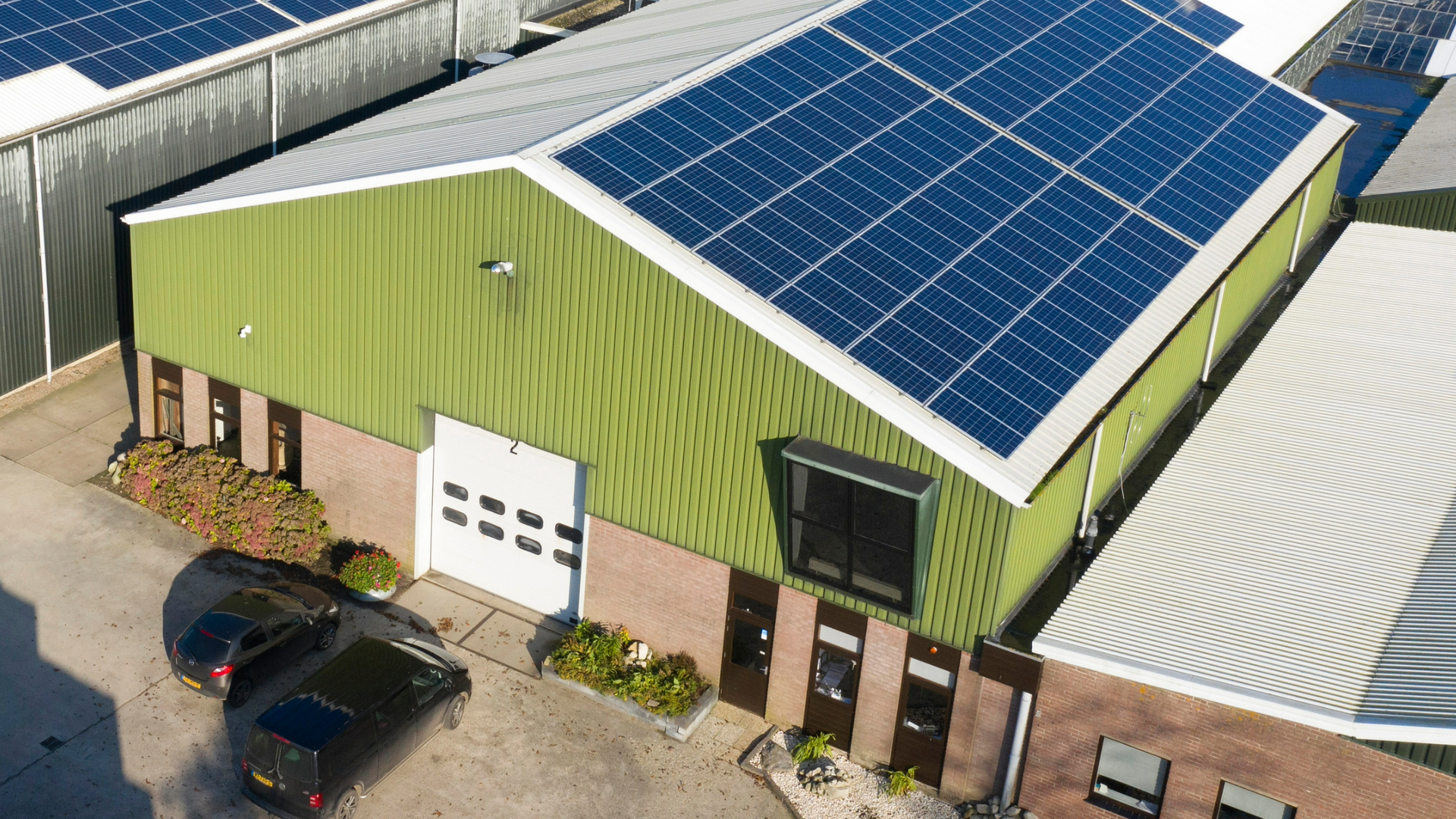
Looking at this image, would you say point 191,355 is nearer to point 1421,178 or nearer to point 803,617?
point 803,617

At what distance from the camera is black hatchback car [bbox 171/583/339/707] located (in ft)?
67.1

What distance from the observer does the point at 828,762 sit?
20.6 metres

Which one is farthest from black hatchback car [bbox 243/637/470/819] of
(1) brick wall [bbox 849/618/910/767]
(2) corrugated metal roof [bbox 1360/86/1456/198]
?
(2) corrugated metal roof [bbox 1360/86/1456/198]

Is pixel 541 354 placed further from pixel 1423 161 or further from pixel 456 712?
pixel 1423 161

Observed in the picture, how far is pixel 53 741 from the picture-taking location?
65.2ft

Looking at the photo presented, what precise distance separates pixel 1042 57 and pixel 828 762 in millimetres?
16999

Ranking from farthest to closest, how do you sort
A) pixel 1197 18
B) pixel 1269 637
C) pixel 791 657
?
pixel 1197 18, pixel 791 657, pixel 1269 637

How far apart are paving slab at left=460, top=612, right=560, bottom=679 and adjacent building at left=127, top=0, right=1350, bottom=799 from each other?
574 mm

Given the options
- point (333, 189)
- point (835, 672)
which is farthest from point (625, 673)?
point (333, 189)

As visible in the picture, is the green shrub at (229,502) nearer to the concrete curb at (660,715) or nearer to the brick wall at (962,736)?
the concrete curb at (660,715)

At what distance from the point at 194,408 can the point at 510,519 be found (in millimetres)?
6985

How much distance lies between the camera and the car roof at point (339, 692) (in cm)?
1852

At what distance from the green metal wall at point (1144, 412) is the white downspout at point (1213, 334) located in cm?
9

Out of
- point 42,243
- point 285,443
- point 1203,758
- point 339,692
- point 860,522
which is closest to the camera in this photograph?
point 1203,758
